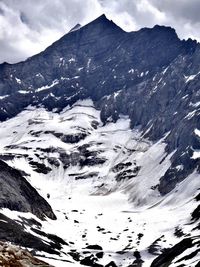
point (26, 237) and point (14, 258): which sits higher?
point (26, 237)

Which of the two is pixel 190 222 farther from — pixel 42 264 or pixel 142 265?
pixel 42 264

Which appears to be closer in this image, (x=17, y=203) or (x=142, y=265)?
(x=142, y=265)

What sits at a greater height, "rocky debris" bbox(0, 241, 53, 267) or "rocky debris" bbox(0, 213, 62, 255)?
"rocky debris" bbox(0, 213, 62, 255)

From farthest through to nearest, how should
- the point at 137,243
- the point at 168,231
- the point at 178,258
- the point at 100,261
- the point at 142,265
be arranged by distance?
the point at 168,231, the point at 137,243, the point at 100,261, the point at 142,265, the point at 178,258

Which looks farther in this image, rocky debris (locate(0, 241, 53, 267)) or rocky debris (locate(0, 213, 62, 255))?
rocky debris (locate(0, 213, 62, 255))

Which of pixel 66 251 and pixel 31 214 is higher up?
pixel 31 214

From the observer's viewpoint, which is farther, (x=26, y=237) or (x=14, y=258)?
(x=26, y=237)

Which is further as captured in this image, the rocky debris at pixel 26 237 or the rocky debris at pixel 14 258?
the rocky debris at pixel 26 237

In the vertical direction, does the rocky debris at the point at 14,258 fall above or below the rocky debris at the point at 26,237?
below

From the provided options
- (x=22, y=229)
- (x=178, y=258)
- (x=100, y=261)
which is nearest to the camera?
(x=178, y=258)


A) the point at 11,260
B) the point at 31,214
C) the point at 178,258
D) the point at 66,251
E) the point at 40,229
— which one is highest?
the point at 31,214

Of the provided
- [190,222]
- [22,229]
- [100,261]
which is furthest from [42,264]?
[190,222]
